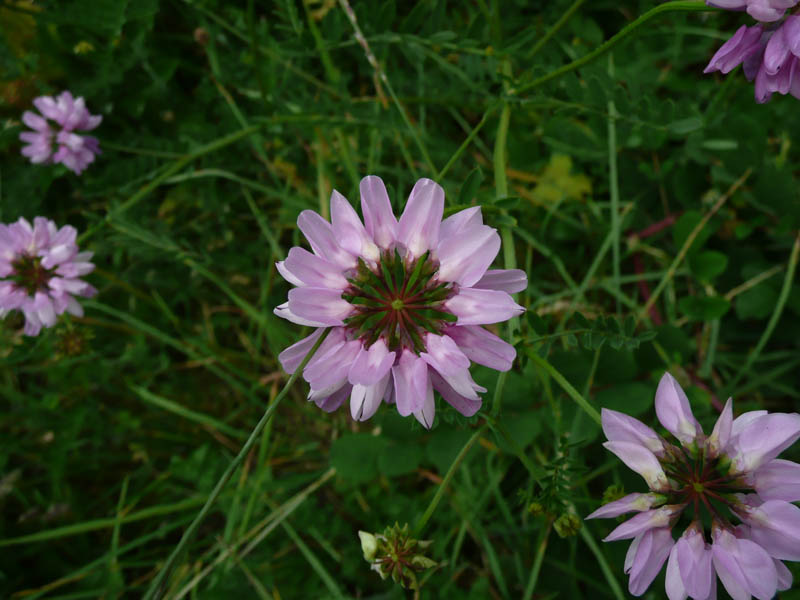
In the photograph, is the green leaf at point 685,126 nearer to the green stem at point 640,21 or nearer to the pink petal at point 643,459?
the green stem at point 640,21

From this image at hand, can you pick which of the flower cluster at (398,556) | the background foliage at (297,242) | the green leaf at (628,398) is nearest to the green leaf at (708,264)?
the background foliage at (297,242)

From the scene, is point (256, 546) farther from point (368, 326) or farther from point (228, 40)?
point (228, 40)

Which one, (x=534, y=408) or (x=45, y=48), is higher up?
(x=45, y=48)

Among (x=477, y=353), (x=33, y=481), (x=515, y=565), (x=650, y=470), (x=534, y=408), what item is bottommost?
(x=33, y=481)

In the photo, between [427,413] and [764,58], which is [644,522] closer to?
[427,413]

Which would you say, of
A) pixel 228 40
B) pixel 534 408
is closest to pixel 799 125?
pixel 534 408

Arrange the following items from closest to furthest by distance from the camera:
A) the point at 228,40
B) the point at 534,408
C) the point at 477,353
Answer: the point at 477,353 → the point at 534,408 → the point at 228,40

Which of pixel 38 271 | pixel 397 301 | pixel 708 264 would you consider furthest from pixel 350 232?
pixel 708 264
